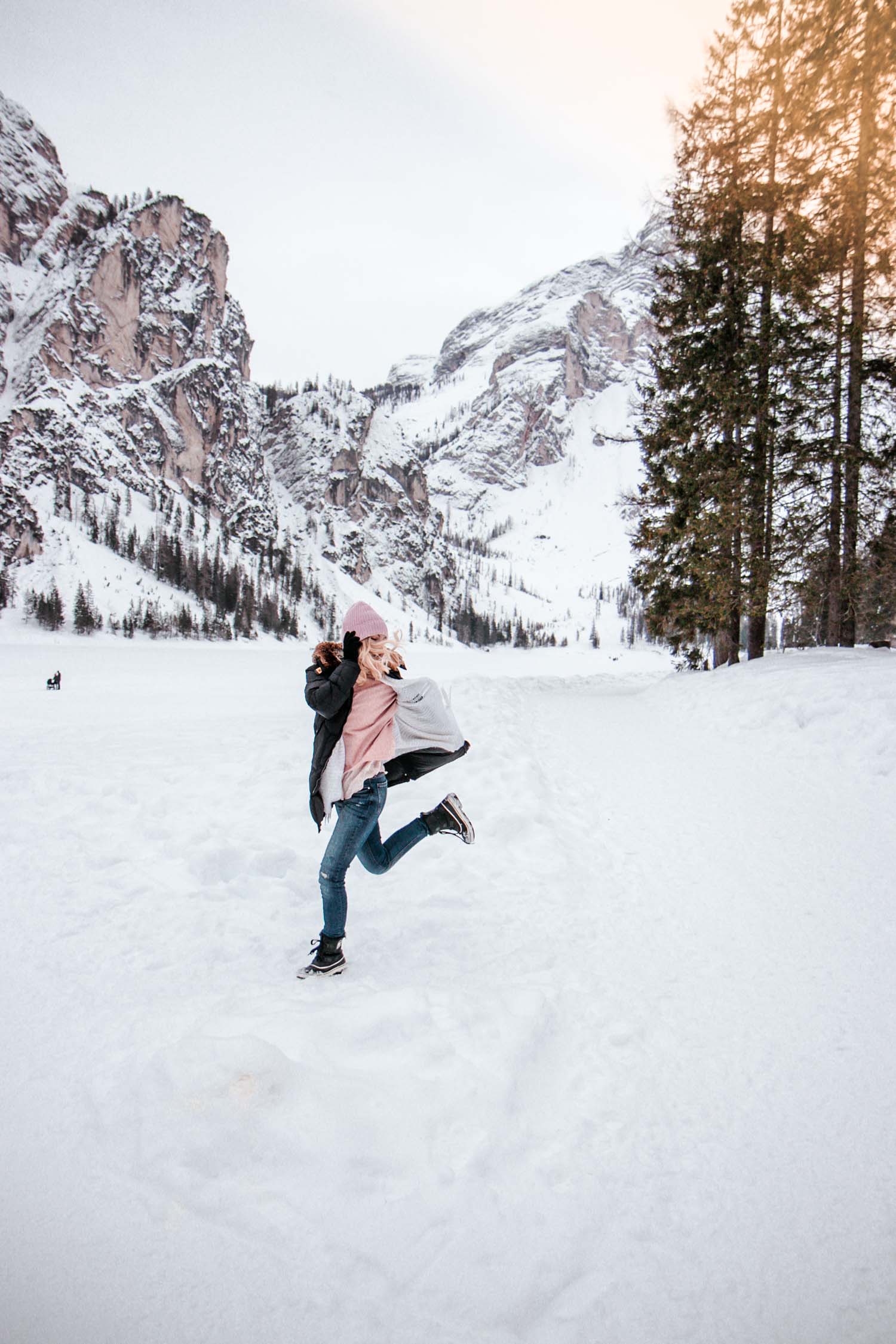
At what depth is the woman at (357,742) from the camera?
12.8 feet

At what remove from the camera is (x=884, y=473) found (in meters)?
12.2

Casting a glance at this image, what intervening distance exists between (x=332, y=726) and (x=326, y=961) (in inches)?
59.2

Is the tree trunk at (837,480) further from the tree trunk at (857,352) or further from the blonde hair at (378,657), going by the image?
the blonde hair at (378,657)

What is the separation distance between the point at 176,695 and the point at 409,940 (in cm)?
2812

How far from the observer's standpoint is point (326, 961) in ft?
12.8

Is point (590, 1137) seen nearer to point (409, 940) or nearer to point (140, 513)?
point (409, 940)

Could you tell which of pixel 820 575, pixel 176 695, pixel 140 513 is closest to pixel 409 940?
pixel 820 575

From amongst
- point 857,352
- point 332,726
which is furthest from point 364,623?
point 857,352

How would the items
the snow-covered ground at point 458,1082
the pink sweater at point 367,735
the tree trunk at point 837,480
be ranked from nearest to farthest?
the snow-covered ground at point 458,1082 < the pink sweater at point 367,735 < the tree trunk at point 837,480

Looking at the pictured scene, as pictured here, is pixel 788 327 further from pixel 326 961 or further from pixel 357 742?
pixel 326 961

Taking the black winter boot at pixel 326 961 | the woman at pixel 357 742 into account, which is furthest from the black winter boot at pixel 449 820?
the black winter boot at pixel 326 961

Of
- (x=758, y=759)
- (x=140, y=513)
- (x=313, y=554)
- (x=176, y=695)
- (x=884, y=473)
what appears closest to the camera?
(x=758, y=759)

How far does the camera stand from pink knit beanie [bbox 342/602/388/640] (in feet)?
13.1

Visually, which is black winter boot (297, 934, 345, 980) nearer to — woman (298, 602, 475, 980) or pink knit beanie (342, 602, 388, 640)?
woman (298, 602, 475, 980)
